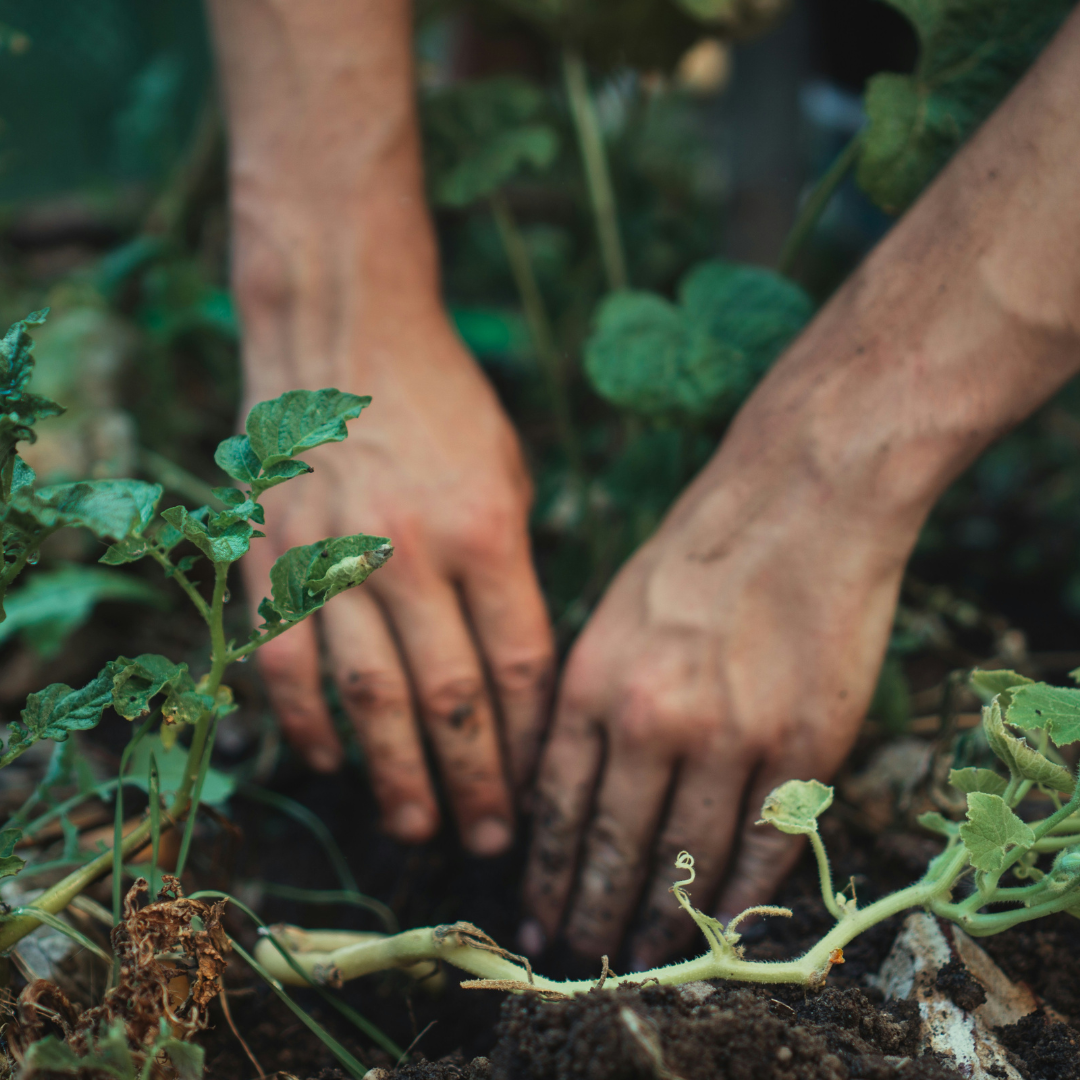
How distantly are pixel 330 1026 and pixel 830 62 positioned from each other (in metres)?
2.24

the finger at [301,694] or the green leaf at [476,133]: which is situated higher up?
the green leaf at [476,133]

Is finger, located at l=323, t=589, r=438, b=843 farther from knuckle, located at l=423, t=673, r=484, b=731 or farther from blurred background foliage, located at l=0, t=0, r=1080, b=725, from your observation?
blurred background foliage, located at l=0, t=0, r=1080, b=725

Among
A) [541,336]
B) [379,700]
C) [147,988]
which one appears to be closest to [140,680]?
[147,988]

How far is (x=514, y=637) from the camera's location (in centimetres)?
100

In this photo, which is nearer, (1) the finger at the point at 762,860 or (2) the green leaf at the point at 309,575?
(2) the green leaf at the point at 309,575

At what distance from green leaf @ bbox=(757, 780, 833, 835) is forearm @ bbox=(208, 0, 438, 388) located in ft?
2.45

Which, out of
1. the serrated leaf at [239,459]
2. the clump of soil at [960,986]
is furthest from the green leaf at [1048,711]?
the serrated leaf at [239,459]

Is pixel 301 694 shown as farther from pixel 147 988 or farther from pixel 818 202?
pixel 818 202

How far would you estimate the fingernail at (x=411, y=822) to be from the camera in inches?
40.0

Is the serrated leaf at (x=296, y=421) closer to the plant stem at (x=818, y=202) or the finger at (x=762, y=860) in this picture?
the finger at (x=762, y=860)

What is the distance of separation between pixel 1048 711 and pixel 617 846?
486 mm

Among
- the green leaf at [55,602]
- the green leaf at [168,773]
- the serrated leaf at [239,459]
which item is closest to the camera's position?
the serrated leaf at [239,459]

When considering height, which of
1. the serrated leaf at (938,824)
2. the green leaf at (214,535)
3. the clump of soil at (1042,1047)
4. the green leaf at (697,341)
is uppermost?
the green leaf at (214,535)

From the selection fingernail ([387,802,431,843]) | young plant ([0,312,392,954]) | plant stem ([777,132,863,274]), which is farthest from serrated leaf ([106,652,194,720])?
plant stem ([777,132,863,274])
